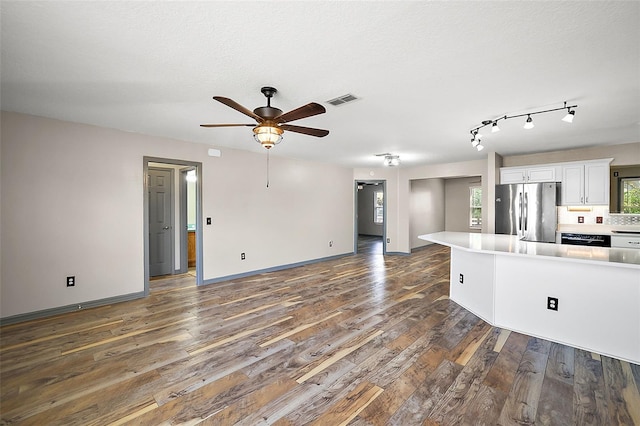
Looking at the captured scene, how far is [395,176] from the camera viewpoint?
25.5 feet

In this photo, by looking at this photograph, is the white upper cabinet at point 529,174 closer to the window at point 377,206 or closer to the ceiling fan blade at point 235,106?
the ceiling fan blade at point 235,106

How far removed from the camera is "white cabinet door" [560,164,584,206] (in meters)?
4.84

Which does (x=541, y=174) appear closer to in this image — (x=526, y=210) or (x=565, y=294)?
(x=526, y=210)

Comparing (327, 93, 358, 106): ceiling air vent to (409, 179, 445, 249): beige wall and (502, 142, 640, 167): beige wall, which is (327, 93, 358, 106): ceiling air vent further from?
(409, 179, 445, 249): beige wall

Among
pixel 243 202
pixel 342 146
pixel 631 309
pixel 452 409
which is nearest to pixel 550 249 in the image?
pixel 631 309

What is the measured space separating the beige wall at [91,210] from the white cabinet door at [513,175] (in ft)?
15.4

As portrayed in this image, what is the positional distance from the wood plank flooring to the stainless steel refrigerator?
2567 mm

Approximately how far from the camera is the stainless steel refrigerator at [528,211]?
503cm

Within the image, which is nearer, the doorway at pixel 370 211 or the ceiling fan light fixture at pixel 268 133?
the ceiling fan light fixture at pixel 268 133

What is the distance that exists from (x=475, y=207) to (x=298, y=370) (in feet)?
28.9

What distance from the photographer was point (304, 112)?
2312mm

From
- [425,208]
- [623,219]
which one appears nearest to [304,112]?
[623,219]

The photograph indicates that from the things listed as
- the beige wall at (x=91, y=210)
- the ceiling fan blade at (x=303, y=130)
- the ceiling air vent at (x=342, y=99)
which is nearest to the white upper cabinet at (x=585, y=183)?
the ceiling air vent at (x=342, y=99)

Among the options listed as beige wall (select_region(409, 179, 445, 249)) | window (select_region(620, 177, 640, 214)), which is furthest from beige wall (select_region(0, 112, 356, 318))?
window (select_region(620, 177, 640, 214))
